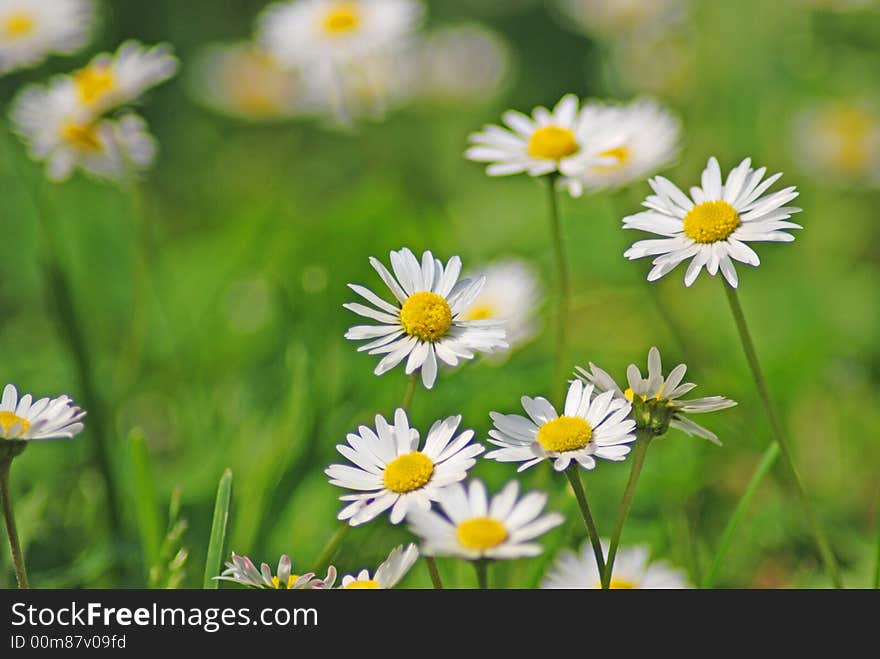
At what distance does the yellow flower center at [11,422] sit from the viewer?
1.82 ft

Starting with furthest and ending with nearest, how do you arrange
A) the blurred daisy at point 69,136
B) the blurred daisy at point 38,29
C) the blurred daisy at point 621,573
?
the blurred daisy at point 38,29
the blurred daisy at point 69,136
the blurred daisy at point 621,573

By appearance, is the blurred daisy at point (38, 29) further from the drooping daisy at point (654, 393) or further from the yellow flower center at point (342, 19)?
the drooping daisy at point (654, 393)

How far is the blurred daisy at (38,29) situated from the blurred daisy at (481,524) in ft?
2.89

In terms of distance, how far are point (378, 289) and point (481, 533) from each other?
75 centimetres

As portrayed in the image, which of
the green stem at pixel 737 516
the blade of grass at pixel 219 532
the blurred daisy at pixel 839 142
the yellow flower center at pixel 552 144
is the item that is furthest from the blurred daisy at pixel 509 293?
the blurred daisy at pixel 839 142

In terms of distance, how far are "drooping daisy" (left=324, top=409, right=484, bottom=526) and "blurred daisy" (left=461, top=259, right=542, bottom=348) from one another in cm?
63

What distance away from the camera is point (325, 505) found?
1.01 m

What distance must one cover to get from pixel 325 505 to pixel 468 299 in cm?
44

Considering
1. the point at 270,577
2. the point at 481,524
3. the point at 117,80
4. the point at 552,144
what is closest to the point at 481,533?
the point at 481,524

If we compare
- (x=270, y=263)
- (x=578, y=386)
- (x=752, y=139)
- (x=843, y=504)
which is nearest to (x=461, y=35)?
(x=752, y=139)

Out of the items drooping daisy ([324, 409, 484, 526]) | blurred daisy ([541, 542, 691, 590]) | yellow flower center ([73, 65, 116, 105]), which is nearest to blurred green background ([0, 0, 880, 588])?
blurred daisy ([541, 542, 691, 590])

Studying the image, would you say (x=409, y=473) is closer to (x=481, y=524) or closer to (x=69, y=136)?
(x=481, y=524)

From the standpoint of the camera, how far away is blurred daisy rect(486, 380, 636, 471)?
555 millimetres
